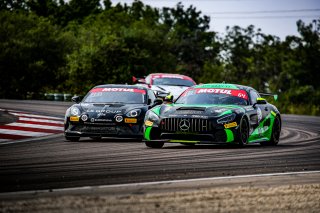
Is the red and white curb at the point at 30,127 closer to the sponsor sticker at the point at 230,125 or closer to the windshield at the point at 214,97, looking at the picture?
the windshield at the point at 214,97

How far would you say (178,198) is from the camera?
22.3 ft

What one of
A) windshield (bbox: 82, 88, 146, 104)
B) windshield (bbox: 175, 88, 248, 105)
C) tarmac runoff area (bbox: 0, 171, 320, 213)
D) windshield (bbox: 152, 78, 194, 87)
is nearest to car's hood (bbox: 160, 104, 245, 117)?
windshield (bbox: 175, 88, 248, 105)

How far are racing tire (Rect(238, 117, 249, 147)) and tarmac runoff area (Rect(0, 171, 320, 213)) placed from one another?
5.42 m

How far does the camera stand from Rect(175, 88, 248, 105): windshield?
48.0 ft

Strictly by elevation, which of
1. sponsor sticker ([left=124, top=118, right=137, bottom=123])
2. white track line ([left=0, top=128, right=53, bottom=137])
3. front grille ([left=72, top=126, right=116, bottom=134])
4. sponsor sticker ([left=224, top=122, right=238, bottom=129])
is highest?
sponsor sticker ([left=224, top=122, right=238, bottom=129])

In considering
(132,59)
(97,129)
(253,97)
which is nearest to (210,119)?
(253,97)

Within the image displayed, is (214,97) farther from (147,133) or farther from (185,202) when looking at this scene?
(185,202)

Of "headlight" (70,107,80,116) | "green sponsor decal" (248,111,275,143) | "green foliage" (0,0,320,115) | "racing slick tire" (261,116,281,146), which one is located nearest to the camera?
"green sponsor decal" (248,111,275,143)

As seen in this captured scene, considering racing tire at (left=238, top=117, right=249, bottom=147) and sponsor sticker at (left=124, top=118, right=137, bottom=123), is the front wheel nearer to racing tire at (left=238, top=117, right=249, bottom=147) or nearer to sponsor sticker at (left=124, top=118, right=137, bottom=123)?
racing tire at (left=238, top=117, right=249, bottom=147)

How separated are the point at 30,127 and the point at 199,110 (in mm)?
6134

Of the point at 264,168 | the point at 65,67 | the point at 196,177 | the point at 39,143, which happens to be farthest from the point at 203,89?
the point at 65,67

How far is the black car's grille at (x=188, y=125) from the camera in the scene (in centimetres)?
1348

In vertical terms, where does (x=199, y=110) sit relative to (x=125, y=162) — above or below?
above

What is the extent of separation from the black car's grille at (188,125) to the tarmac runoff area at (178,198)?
5.22 metres
